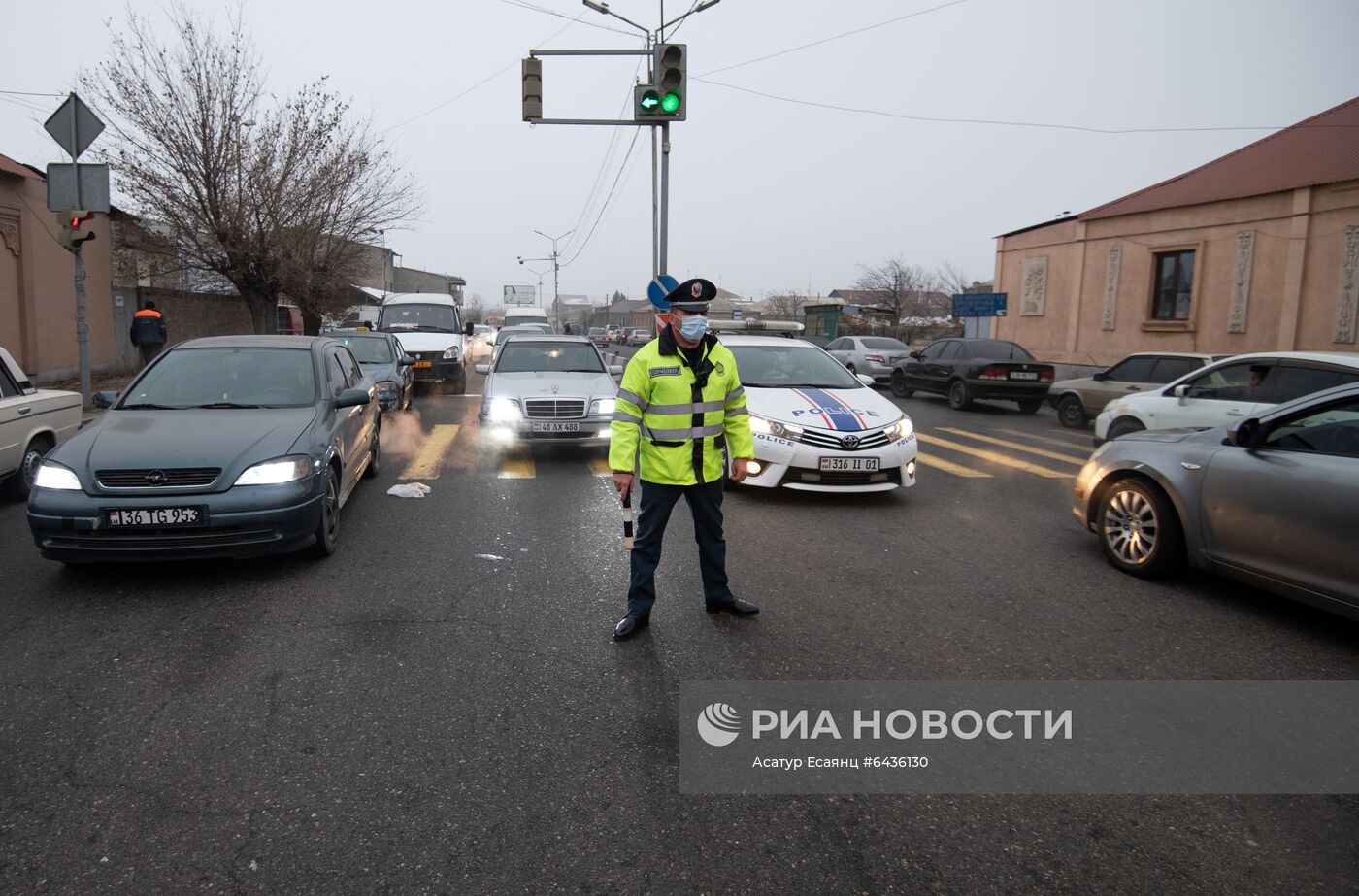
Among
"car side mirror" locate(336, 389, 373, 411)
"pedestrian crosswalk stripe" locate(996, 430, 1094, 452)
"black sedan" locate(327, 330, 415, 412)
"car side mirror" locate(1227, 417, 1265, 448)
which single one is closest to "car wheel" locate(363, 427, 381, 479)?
"car side mirror" locate(336, 389, 373, 411)

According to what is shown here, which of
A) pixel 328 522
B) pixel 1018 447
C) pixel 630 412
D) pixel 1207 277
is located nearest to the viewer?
pixel 630 412

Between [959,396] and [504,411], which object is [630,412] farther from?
[959,396]

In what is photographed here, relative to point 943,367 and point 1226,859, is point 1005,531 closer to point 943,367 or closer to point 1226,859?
point 1226,859

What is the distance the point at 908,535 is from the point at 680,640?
306cm

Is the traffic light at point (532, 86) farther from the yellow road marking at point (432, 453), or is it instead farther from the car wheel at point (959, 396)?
the car wheel at point (959, 396)

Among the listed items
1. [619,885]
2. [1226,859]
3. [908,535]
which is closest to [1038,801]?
[1226,859]

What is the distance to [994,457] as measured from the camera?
36.6ft

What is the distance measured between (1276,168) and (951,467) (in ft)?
53.5

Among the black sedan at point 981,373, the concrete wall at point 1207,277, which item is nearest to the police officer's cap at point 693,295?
the black sedan at point 981,373

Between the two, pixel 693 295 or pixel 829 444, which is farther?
pixel 829 444

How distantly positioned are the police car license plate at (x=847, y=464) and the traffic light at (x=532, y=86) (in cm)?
960

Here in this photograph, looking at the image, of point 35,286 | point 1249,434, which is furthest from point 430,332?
point 1249,434

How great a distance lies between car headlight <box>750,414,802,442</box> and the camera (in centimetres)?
762

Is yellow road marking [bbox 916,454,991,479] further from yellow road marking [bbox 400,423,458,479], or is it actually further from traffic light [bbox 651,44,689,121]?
traffic light [bbox 651,44,689,121]
